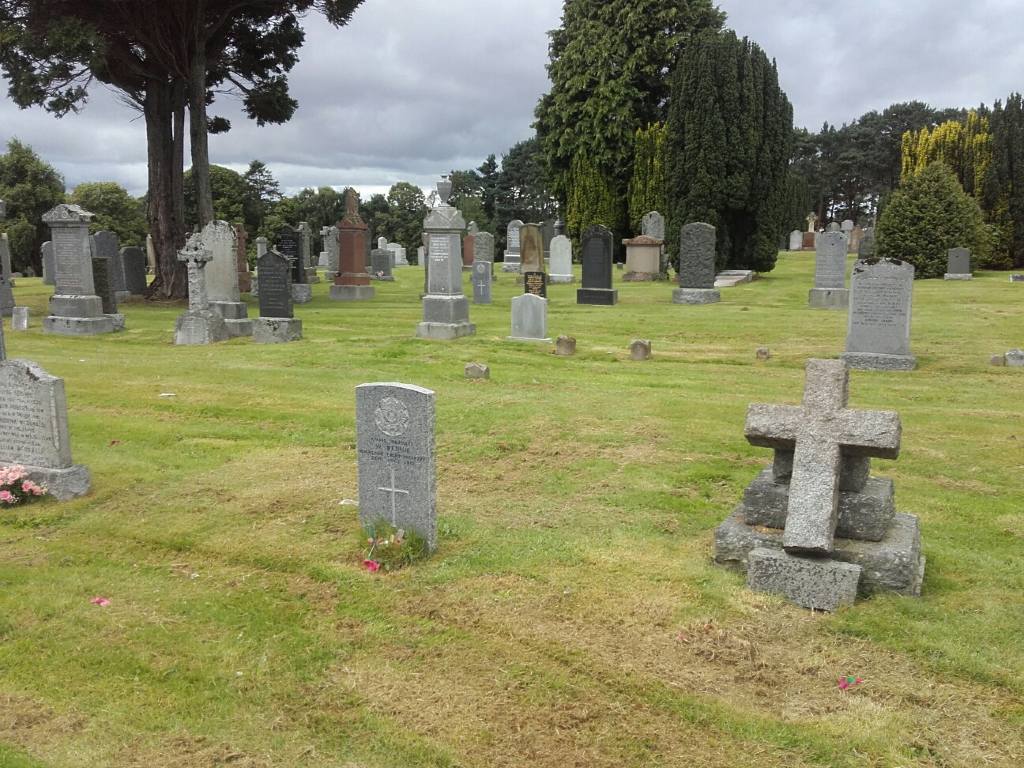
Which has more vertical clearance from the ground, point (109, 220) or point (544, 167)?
point (544, 167)

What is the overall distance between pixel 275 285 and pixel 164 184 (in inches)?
442

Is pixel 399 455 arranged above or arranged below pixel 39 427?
above

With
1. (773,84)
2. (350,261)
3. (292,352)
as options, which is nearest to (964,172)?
(773,84)

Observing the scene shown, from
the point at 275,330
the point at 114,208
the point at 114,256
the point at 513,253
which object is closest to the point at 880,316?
the point at 275,330

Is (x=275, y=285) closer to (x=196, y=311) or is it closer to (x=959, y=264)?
(x=196, y=311)

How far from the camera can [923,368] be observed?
13281 mm

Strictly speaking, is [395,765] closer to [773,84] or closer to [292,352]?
[292,352]

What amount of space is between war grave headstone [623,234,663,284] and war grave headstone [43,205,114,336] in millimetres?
19446

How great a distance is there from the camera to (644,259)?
32.1 metres

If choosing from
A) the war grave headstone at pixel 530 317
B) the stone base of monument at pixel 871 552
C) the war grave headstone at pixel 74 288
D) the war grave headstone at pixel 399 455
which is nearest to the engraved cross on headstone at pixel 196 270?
the war grave headstone at pixel 74 288

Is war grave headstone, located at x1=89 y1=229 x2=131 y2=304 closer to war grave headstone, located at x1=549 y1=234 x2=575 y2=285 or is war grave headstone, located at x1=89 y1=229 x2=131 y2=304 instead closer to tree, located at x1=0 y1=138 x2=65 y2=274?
war grave headstone, located at x1=549 y1=234 x2=575 y2=285

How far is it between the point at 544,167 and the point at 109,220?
78.8ft

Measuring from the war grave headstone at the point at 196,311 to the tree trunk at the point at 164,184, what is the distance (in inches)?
375

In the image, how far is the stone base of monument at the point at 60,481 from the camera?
695 centimetres
